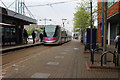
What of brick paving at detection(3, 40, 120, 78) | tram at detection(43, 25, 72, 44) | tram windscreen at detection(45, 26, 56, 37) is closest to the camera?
brick paving at detection(3, 40, 120, 78)

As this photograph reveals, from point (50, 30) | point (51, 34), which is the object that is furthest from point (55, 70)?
point (50, 30)

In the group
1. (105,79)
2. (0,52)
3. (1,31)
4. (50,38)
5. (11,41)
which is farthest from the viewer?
(50,38)

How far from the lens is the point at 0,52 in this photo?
13.7 meters

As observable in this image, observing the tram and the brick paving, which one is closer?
the brick paving

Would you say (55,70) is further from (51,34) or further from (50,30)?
(50,30)

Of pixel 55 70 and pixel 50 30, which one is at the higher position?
pixel 50 30

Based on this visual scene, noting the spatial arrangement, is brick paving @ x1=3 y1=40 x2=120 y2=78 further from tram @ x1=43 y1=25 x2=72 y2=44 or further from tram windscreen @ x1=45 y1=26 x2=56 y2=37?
tram windscreen @ x1=45 y1=26 x2=56 y2=37

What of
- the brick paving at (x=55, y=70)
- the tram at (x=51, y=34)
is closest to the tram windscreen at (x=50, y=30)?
the tram at (x=51, y=34)

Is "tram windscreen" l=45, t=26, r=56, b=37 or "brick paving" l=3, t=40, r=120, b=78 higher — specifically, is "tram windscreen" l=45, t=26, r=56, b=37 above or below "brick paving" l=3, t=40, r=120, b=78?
above

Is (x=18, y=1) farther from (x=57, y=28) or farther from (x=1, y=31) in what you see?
(x=57, y=28)

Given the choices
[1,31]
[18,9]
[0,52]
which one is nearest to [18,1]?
[18,9]

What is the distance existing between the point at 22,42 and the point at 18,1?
664cm

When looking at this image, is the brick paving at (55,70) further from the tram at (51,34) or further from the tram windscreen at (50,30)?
the tram windscreen at (50,30)

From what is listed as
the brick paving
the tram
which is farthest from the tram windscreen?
the brick paving
